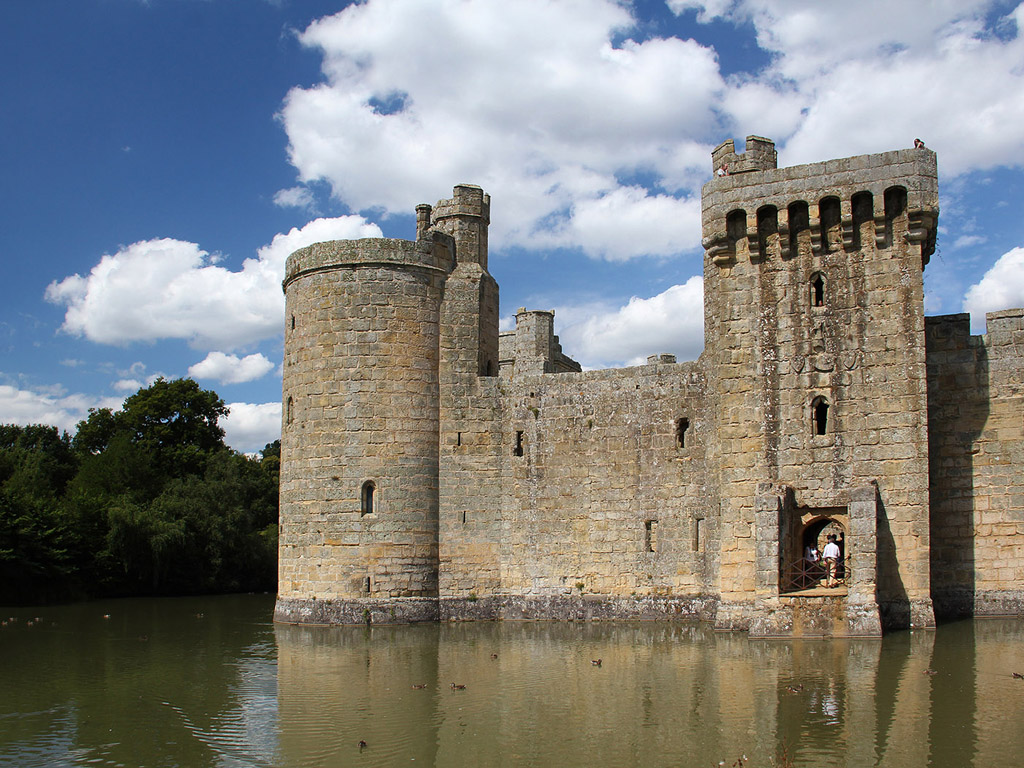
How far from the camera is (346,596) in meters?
20.1

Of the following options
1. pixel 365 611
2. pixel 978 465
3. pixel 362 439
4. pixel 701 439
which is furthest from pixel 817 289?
pixel 365 611

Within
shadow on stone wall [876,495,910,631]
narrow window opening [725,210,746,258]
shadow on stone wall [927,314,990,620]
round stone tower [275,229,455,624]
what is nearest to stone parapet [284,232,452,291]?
round stone tower [275,229,455,624]

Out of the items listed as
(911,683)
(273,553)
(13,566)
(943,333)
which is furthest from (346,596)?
(273,553)

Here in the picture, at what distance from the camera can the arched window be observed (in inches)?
803

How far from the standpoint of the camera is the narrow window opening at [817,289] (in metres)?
17.9

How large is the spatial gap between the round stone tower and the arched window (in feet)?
0.07

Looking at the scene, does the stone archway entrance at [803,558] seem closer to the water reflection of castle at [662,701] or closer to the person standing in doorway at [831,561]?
the person standing in doorway at [831,561]

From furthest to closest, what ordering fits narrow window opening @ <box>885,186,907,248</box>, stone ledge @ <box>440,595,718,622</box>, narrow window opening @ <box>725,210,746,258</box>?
1. stone ledge @ <box>440,595,718,622</box>
2. narrow window opening @ <box>725,210,746,258</box>
3. narrow window opening @ <box>885,186,907,248</box>

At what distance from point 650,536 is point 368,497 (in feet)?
19.9

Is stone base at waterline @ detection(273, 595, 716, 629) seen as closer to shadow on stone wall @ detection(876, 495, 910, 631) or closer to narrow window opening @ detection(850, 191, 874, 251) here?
shadow on stone wall @ detection(876, 495, 910, 631)

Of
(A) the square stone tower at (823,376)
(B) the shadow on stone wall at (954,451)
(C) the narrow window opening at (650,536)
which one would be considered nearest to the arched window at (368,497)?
(C) the narrow window opening at (650,536)

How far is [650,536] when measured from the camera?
792 inches

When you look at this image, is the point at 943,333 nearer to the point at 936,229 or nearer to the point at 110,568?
the point at 936,229

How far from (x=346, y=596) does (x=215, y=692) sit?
21.9 feet
